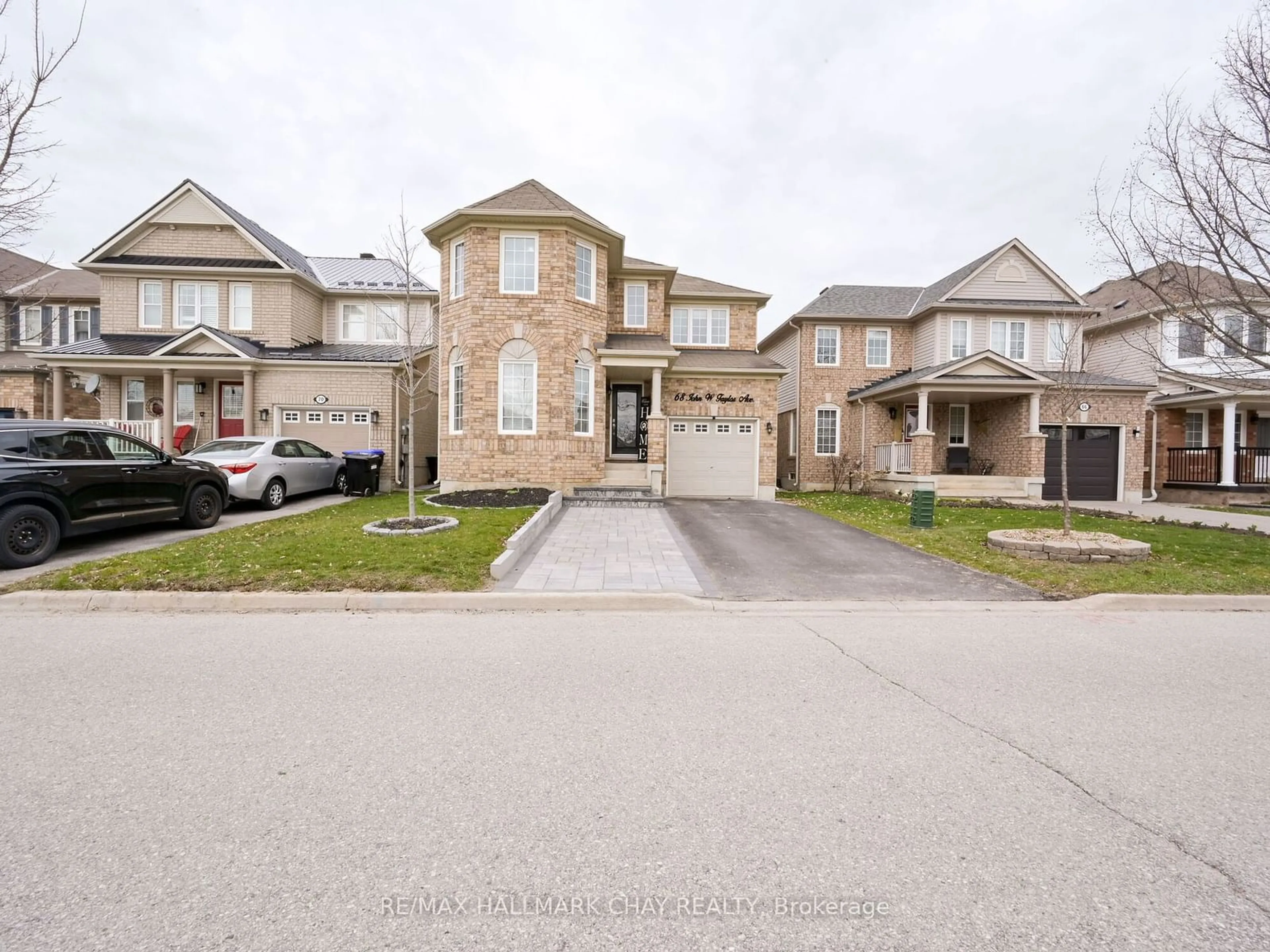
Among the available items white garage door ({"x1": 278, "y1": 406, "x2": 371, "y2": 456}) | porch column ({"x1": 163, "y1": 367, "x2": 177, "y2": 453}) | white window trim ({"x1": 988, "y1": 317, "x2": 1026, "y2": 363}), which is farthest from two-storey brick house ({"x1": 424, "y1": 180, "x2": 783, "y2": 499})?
white window trim ({"x1": 988, "y1": 317, "x2": 1026, "y2": 363})

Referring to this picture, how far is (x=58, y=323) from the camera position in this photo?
22219 mm

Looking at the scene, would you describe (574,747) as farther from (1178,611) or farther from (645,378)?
(645,378)

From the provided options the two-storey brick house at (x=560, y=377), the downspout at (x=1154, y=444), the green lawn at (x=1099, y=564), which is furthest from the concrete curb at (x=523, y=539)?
the downspout at (x=1154, y=444)

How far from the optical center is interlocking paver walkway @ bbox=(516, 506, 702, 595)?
22.4ft

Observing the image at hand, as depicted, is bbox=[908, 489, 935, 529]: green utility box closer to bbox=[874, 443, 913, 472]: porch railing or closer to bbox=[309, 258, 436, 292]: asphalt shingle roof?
bbox=[874, 443, 913, 472]: porch railing

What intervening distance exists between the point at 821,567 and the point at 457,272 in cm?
1259

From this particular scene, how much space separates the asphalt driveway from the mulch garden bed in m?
3.47

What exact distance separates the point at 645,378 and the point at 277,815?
54.4 feet

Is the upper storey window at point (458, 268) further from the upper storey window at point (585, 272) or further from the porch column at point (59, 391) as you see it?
the porch column at point (59, 391)

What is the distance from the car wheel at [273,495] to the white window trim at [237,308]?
9.53 m

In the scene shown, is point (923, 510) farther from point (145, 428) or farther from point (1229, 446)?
point (145, 428)

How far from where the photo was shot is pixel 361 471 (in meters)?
15.8

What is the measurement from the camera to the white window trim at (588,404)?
15992 mm

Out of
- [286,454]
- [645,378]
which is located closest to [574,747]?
[286,454]
